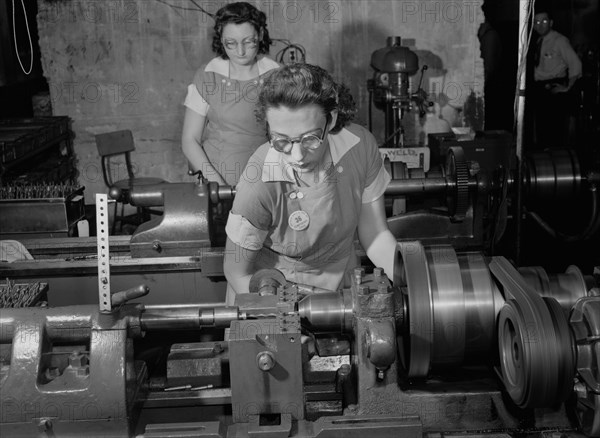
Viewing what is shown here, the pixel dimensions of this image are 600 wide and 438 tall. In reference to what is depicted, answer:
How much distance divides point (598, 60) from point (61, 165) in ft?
12.7

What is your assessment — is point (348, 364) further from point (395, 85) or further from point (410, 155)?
point (395, 85)

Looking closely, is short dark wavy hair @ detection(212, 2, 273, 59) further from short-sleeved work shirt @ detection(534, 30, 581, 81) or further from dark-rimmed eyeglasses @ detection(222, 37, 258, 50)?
short-sleeved work shirt @ detection(534, 30, 581, 81)

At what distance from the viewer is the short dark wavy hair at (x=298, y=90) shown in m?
1.70

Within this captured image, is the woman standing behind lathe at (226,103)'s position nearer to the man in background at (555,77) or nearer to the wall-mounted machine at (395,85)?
the wall-mounted machine at (395,85)

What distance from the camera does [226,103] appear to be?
9.98ft

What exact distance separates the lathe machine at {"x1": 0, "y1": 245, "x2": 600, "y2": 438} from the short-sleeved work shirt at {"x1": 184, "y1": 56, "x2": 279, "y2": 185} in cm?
157

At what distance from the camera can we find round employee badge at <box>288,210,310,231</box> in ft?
6.41

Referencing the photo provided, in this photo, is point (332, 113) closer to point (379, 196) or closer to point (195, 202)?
point (379, 196)

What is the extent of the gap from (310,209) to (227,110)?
1.21 m

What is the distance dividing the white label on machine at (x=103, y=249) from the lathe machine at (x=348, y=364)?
2 cm

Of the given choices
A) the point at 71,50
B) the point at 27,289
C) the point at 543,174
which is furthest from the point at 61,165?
the point at 27,289

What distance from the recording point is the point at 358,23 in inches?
186

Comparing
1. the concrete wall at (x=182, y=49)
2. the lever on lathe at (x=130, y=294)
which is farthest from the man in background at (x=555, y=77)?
the lever on lathe at (x=130, y=294)

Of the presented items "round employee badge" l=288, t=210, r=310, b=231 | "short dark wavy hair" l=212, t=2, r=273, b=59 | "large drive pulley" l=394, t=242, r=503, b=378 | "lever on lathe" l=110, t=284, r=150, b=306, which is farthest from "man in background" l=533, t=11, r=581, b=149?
"lever on lathe" l=110, t=284, r=150, b=306
